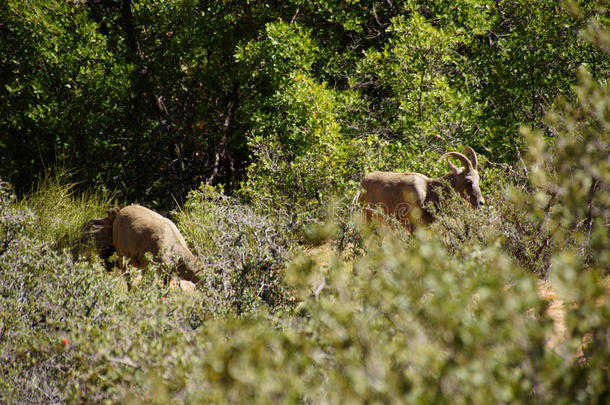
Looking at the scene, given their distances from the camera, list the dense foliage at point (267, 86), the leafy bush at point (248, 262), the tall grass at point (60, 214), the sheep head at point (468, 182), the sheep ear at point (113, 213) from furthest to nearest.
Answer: the dense foliage at point (267, 86), the tall grass at point (60, 214), the sheep ear at point (113, 213), the sheep head at point (468, 182), the leafy bush at point (248, 262)

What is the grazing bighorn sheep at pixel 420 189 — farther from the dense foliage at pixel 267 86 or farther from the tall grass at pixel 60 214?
the tall grass at pixel 60 214

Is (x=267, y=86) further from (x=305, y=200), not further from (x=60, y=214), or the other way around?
(x=60, y=214)

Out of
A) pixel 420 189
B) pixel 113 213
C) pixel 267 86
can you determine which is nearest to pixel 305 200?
pixel 420 189

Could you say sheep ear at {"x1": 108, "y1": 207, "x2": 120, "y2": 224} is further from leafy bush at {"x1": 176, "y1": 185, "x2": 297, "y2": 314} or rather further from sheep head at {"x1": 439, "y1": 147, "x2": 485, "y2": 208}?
sheep head at {"x1": 439, "y1": 147, "x2": 485, "y2": 208}

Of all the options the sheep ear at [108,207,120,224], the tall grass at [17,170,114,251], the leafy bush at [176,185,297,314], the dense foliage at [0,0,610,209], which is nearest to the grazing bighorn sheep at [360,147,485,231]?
the dense foliage at [0,0,610,209]

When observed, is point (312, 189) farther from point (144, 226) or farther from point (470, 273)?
point (470, 273)

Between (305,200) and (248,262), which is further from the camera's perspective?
(305,200)

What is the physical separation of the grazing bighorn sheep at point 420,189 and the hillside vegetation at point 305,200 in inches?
14.1

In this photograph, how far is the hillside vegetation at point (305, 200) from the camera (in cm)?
194

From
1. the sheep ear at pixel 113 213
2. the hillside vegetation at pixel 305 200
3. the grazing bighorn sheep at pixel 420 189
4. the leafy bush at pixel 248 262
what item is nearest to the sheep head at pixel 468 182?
the grazing bighorn sheep at pixel 420 189

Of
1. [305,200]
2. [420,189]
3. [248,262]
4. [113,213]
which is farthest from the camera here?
[305,200]

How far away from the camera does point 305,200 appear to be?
7938mm

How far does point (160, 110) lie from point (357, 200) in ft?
18.5

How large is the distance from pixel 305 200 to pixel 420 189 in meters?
2.08
